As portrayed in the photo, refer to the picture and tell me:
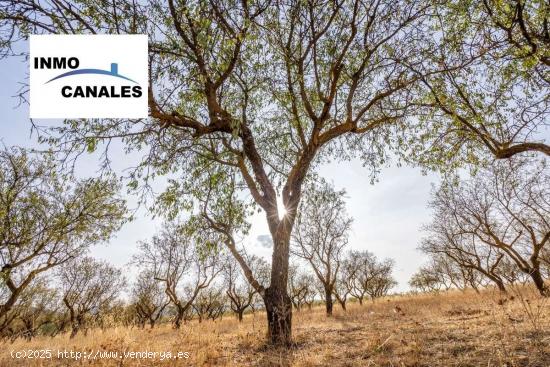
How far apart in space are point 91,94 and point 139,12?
2426 millimetres

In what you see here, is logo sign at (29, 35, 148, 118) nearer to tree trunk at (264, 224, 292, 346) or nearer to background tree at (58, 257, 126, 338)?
tree trunk at (264, 224, 292, 346)

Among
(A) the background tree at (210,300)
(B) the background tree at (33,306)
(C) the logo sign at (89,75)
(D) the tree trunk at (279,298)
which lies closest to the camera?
(C) the logo sign at (89,75)

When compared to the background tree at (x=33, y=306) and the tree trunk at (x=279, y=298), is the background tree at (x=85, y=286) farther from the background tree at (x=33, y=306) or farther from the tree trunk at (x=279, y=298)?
the tree trunk at (x=279, y=298)

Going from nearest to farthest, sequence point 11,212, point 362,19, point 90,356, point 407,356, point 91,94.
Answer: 1. point 407,356
2. point 90,356
3. point 91,94
4. point 362,19
5. point 11,212

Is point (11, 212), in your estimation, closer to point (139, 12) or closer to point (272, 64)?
point (139, 12)

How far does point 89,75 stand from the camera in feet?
25.8

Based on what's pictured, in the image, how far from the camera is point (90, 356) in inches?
257

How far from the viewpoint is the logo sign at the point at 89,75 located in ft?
23.4

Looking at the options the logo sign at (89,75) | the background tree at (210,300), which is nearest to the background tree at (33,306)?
the background tree at (210,300)

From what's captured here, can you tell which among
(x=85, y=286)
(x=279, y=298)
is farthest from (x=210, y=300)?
(x=279, y=298)

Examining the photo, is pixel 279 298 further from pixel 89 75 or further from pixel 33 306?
pixel 33 306

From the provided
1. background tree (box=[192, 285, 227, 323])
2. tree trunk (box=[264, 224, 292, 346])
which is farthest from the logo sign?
background tree (box=[192, 285, 227, 323])

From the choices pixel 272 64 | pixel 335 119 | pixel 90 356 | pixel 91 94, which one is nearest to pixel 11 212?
pixel 91 94

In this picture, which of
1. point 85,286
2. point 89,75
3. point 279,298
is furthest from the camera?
point 85,286
